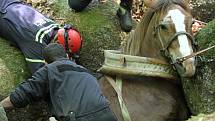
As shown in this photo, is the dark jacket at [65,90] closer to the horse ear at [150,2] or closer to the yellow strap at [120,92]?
the yellow strap at [120,92]

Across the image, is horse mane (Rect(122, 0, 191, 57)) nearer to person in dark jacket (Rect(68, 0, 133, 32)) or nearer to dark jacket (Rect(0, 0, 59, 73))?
dark jacket (Rect(0, 0, 59, 73))

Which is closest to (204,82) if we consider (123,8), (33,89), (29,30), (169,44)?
(169,44)

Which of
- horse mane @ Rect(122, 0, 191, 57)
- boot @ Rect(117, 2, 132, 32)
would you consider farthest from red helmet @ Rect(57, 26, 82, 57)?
boot @ Rect(117, 2, 132, 32)

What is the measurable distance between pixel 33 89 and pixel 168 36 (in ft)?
4.57

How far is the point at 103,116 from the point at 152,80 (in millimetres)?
689

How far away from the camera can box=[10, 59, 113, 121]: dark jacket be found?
16.3ft

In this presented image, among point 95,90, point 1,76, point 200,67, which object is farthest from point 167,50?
point 1,76

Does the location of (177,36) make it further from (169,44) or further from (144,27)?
(144,27)

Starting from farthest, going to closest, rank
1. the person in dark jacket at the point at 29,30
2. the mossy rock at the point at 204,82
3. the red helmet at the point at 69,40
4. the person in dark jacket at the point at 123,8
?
the person in dark jacket at the point at 123,8
the person in dark jacket at the point at 29,30
the red helmet at the point at 69,40
the mossy rock at the point at 204,82

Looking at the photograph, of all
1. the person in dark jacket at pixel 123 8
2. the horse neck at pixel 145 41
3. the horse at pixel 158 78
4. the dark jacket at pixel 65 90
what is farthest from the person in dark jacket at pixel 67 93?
the person in dark jacket at pixel 123 8

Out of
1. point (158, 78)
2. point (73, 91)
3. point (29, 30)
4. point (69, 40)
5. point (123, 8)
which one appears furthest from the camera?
point (123, 8)

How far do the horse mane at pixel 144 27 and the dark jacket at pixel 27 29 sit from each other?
1171 millimetres

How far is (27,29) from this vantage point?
6.57 m

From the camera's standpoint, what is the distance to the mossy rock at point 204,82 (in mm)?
5043
